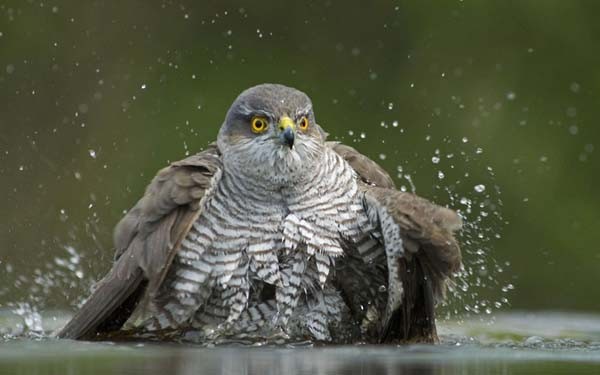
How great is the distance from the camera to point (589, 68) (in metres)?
11.3

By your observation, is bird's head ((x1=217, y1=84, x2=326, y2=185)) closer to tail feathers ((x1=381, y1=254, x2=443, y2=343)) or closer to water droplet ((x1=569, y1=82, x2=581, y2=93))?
tail feathers ((x1=381, y1=254, x2=443, y2=343))

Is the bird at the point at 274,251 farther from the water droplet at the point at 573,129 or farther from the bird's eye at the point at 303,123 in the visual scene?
the water droplet at the point at 573,129

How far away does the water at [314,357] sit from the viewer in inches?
222

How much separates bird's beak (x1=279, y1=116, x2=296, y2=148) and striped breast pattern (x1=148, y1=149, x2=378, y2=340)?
23 cm

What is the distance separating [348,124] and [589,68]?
1.92m

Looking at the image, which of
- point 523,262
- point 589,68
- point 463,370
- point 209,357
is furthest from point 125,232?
point 589,68

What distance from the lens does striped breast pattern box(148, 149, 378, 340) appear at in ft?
22.4

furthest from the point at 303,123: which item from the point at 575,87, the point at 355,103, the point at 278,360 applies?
the point at 575,87

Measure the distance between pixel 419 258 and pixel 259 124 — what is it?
1016mm

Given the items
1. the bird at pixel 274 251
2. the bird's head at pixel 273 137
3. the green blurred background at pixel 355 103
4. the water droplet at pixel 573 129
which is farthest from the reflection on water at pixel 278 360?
the water droplet at pixel 573 129

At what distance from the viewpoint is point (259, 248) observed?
6871 millimetres

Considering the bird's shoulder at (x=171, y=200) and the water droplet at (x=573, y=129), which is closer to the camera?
the bird's shoulder at (x=171, y=200)

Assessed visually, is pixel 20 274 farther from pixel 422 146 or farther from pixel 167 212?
pixel 422 146

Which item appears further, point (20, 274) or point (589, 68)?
point (589, 68)
